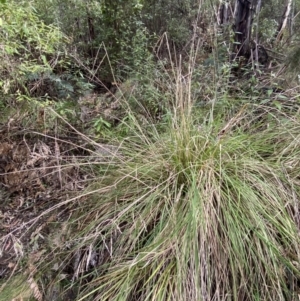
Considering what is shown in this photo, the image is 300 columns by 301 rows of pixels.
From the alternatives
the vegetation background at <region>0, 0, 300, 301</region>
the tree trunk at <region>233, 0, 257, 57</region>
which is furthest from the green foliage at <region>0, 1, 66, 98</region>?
the tree trunk at <region>233, 0, 257, 57</region>

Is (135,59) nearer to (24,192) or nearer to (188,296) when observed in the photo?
(24,192)

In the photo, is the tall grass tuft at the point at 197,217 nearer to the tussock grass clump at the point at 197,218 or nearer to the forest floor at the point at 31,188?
the tussock grass clump at the point at 197,218

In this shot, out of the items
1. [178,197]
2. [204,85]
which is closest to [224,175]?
[178,197]

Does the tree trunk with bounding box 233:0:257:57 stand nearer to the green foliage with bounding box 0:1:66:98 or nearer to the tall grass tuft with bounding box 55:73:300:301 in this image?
the tall grass tuft with bounding box 55:73:300:301

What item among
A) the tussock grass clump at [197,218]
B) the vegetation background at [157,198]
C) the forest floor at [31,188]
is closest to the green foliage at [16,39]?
the vegetation background at [157,198]

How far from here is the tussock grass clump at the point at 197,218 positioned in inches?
47.0

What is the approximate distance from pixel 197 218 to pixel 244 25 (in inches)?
83.9

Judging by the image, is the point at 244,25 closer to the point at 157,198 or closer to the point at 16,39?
the point at 16,39

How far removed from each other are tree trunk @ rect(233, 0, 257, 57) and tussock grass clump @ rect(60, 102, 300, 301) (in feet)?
4.38

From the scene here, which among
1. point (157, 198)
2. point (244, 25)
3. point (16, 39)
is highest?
point (16, 39)

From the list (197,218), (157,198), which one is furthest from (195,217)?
(157,198)

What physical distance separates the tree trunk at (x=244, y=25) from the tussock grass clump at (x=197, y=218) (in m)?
1.33

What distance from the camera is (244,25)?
9.04 ft

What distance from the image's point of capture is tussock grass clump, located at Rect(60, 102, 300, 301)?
1.19 m
